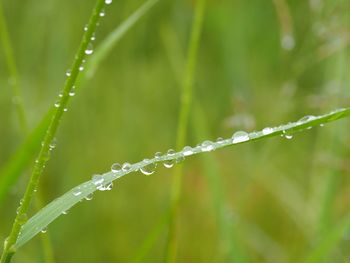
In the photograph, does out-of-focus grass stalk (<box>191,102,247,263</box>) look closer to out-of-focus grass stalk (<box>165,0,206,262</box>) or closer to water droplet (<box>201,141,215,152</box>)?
out-of-focus grass stalk (<box>165,0,206,262</box>)

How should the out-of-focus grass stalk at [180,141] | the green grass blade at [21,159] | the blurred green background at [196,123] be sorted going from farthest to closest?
the blurred green background at [196,123] < the out-of-focus grass stalk at [180,141] < the green grass blade at [21,159]

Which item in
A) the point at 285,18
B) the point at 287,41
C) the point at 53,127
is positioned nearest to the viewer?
the point at 53,127

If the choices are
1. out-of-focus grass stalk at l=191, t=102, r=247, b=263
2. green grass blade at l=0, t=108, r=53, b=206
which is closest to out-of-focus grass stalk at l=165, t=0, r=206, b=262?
out-of-focus grass stalk at l=191, t=102, r=247, b=263

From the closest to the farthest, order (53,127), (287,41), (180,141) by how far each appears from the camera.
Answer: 1. (53,127)
2. (180,141)
3. (287,41)

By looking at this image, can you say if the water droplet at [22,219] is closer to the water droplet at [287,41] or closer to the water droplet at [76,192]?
the water droplet at [76,192]

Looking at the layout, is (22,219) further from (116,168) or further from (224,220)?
(224,220)

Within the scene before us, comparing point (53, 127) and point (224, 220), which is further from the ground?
point (224, 220)

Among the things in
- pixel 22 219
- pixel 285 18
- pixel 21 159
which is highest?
pixel 285 18

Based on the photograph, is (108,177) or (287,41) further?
(287,41)

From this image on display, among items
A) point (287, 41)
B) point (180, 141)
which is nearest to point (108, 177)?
point (180, 141)

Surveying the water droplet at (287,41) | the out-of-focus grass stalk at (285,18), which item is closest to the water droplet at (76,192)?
the out-of-focus grass stalk at (285,18)
